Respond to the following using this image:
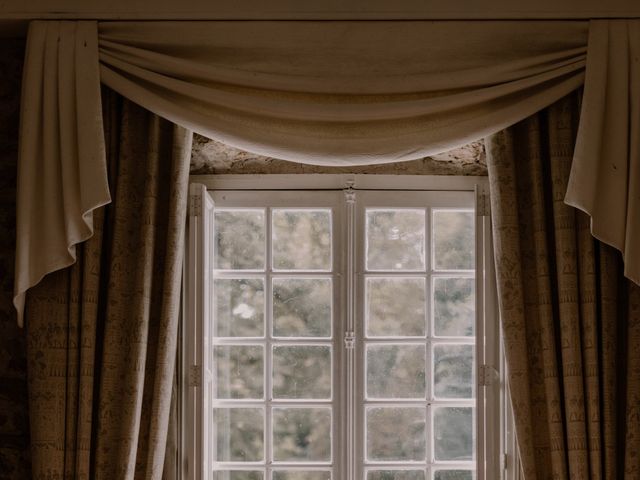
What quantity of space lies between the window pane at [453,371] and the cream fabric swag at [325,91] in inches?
28.7

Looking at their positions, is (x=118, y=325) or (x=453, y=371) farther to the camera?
(x=453, y=371)

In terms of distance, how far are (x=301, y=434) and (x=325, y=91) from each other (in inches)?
51.2

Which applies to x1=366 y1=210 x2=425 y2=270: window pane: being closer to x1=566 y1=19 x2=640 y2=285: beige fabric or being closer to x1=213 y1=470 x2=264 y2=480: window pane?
x1=566 y1=19 x2=640 y2=285: beige fabric

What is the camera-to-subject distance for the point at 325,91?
2.50 m

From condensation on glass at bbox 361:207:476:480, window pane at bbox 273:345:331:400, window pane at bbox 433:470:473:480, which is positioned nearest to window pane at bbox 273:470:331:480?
condensation on glass at bbox 361:207:476:480

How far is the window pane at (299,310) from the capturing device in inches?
→ 112

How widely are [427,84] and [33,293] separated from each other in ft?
4.97

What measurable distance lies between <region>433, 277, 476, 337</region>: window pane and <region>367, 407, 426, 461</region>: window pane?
13.1 inches

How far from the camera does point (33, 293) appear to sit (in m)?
2.50

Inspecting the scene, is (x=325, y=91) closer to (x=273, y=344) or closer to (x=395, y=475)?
(x=273, y=344)

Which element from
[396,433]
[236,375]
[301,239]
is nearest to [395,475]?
[396,433]

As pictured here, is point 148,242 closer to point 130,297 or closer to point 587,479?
point 130,297

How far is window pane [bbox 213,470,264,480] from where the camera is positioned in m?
2.81

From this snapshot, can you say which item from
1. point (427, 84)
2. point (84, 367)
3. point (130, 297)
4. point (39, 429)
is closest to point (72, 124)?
point (130, 297)
